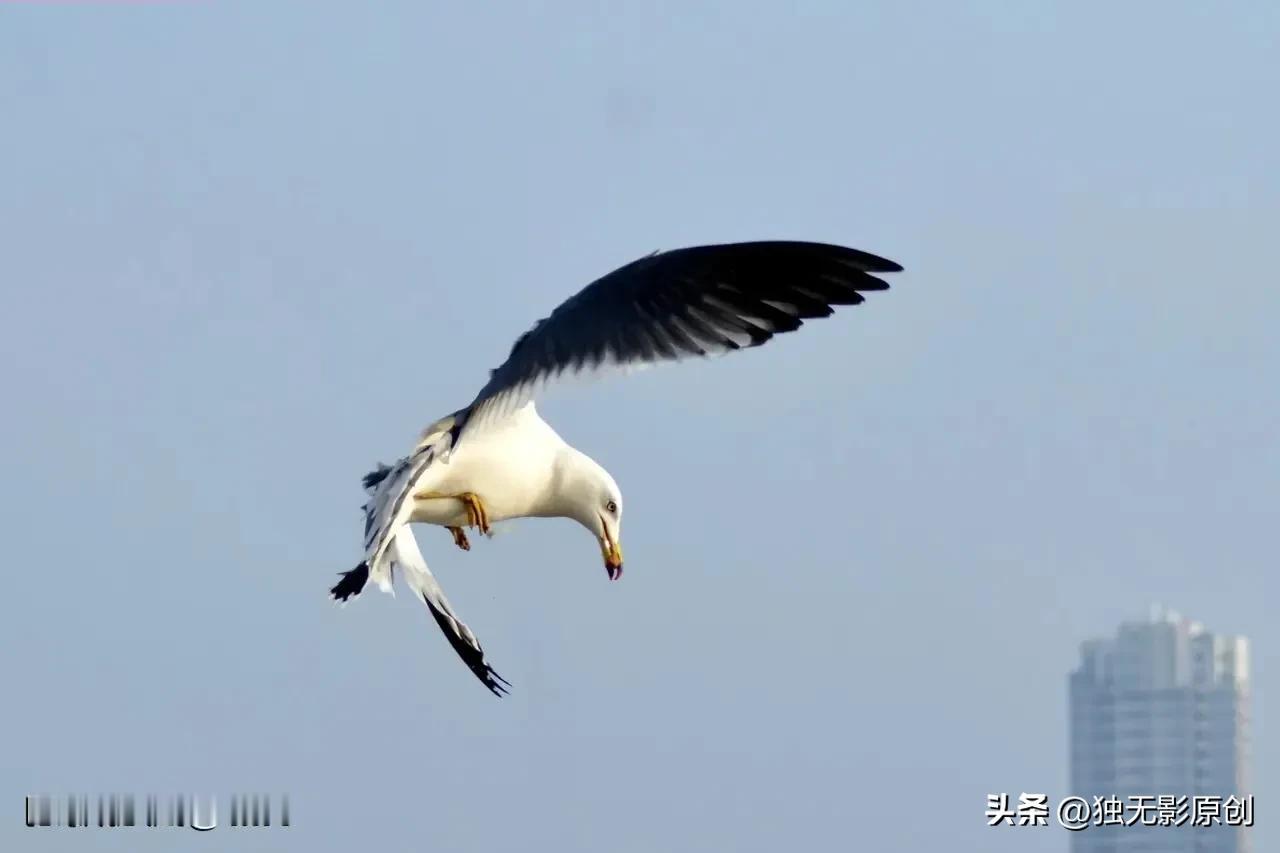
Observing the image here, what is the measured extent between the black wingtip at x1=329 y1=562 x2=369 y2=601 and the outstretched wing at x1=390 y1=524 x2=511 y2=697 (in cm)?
29

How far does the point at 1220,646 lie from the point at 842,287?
336 ft

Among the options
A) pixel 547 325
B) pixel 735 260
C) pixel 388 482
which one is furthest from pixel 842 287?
pixel 388 482

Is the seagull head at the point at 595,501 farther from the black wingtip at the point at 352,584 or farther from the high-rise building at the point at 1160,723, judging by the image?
the high-rise building at the point at 1160,723

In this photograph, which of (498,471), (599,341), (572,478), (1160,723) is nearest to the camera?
(599,341)

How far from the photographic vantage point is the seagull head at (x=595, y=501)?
6.80 metres

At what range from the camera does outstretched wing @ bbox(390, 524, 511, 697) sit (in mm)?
7188

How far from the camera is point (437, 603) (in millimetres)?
7367

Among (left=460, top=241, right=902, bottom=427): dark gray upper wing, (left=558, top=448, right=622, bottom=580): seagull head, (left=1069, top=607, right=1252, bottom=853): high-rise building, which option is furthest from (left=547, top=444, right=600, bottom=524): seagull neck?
(left=1069, top=607, right=1252, bottom=853): high-rise building

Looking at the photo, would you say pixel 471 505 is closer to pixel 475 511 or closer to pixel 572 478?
pixel 475 511

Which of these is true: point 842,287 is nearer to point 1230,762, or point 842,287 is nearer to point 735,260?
point 735,260

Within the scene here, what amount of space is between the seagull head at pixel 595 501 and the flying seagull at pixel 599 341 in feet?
0.05

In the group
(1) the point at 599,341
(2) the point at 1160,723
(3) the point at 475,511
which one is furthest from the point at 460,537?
(2) the point at 1160,723

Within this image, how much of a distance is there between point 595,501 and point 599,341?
1.67 ft

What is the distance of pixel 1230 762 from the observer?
104 meters
